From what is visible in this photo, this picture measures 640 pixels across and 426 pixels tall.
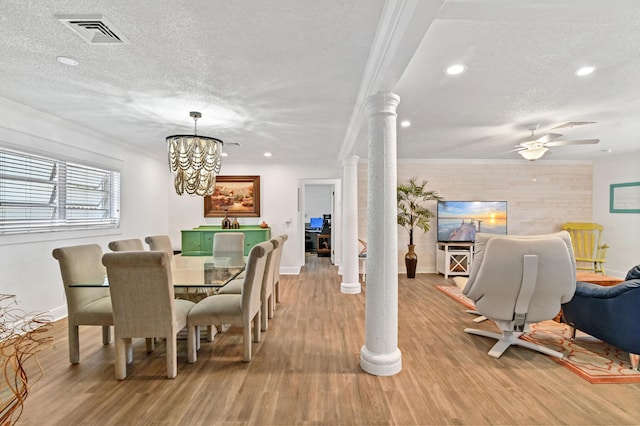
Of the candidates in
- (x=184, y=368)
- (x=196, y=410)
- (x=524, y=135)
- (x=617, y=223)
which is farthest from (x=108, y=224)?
(x=617, y=223)

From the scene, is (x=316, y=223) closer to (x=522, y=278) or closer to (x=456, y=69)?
(x=522, y=278)

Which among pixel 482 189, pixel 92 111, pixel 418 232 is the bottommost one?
pixel 418 232

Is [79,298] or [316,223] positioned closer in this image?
[79,298]

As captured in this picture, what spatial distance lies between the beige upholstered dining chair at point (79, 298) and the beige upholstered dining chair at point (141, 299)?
312 millimetres

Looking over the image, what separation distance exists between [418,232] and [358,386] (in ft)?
16.1

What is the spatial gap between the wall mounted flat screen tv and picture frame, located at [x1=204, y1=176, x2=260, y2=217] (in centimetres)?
385

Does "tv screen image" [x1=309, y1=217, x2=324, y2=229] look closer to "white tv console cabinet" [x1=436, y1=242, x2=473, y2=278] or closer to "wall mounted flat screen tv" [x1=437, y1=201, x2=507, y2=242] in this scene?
"wall mounted flat screen tv" [x1=437, y1=201, x2=507, y2=242]

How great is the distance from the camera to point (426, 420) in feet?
6.76

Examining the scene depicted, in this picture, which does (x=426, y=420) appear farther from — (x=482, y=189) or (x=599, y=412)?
(x=482, y=189)

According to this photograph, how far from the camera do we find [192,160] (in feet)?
10.7

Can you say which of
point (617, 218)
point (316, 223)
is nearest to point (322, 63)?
point (617, 218)

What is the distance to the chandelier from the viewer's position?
10.7 feet

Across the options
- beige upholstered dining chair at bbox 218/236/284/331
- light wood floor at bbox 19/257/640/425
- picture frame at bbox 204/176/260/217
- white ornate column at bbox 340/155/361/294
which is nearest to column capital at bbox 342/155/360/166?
white ornate column at bbox 340/155/361/294

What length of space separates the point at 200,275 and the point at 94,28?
81.3 inches
